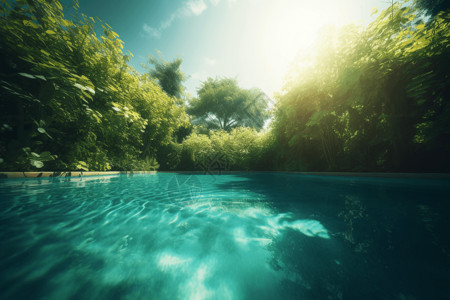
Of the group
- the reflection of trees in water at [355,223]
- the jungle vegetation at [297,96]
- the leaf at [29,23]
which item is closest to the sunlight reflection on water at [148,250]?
the reflection of trees in water at [355,223]

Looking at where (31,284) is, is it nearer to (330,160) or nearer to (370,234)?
(370,234)

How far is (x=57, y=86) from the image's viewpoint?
107 inches

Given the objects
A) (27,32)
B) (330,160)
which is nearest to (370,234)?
(330,160)

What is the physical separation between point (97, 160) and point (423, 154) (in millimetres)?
9947

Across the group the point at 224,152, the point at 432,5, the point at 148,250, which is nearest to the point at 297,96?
the point at 224,152

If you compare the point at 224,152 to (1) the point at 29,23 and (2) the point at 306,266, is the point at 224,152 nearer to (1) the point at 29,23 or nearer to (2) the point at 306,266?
(1) the point at 29,23

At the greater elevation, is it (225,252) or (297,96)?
(297,96)

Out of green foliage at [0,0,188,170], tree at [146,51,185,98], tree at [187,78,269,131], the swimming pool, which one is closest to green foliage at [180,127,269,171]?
green foliage at [0,0,188,170]

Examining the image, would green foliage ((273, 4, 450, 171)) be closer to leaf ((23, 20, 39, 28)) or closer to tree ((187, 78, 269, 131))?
leaf ((23, 20, 39, 28))

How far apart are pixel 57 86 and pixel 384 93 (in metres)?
7.62

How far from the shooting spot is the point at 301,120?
6.62 meters

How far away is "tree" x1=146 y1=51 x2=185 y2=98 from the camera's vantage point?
15555 millimetres

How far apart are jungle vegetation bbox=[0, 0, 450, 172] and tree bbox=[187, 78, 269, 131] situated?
10263 mm

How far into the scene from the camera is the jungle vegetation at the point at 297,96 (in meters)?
3.00
